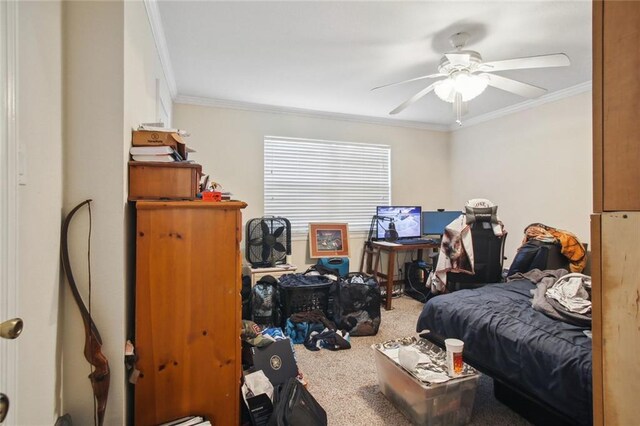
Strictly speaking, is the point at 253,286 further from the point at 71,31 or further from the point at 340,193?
the point at 71,31

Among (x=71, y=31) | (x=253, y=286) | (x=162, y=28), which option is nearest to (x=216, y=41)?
(x=162, y=28)

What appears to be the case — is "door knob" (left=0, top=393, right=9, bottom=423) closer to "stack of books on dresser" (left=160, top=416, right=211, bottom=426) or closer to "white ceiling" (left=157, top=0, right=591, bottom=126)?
"stack of books on dresser" (left=160, top=416, right=211, bottom=426)

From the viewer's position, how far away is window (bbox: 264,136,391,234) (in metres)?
3.97

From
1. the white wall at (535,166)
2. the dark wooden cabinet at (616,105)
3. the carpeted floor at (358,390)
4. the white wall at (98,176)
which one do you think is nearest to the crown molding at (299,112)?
the white wall at (535,166)

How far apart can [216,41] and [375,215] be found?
9.15 ft

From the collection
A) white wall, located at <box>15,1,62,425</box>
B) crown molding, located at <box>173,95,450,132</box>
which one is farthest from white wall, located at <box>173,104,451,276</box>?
white wall, located at <box>15,1,62,425</box>

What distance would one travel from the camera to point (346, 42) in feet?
7.75

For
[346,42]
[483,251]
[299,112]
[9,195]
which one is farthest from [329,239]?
[9,195]

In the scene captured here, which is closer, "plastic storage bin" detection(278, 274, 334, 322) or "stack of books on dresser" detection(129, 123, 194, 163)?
"stack of books on dresser" detection(129, 123, 194, 163)

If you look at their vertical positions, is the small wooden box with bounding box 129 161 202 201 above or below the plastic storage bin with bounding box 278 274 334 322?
above

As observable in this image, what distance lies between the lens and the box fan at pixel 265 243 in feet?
11.2

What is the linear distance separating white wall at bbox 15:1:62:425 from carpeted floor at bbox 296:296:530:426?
1386mm

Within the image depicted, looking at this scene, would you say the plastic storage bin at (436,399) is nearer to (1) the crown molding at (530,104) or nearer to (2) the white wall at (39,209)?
(2) the white wall at (39,209)

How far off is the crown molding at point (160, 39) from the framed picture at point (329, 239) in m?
2.20
